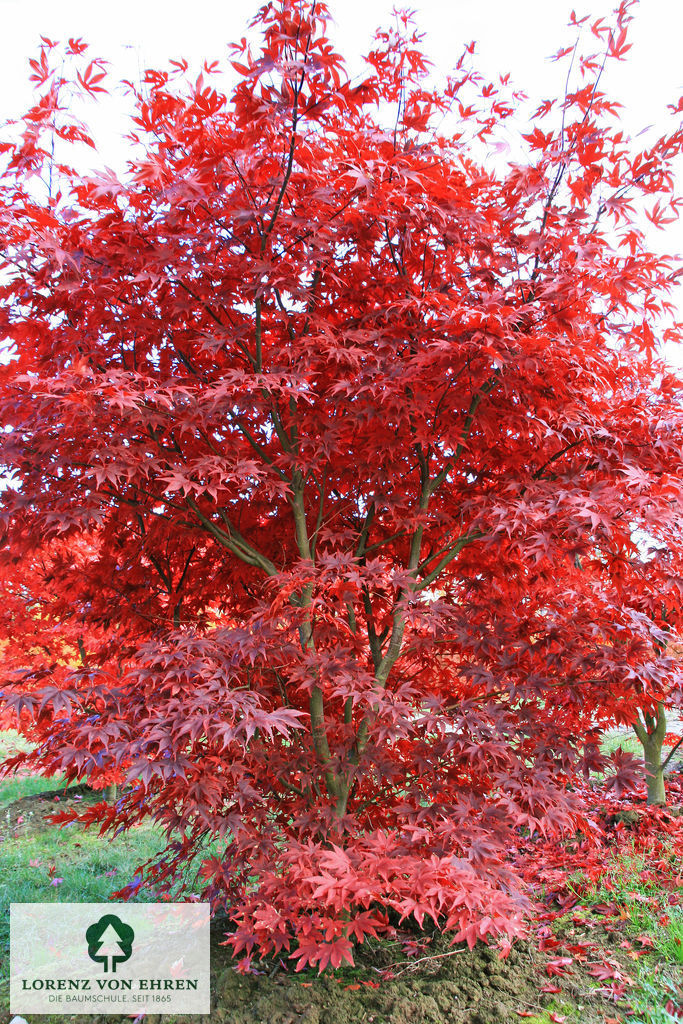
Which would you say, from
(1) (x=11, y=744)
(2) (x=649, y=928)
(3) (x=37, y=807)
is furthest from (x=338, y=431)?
(1) (x=11, y=744)

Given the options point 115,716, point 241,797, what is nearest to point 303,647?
point 241,797

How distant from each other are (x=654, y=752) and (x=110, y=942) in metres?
4.32

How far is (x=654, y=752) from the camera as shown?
559cm

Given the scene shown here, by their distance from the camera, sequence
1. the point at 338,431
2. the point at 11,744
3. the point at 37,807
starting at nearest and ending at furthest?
the point at 338,431 < the point at 37,807 < the point at 11,744

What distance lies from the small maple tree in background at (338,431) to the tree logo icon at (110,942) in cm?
58

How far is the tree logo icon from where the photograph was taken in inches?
131

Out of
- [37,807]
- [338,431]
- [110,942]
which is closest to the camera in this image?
[338,431]

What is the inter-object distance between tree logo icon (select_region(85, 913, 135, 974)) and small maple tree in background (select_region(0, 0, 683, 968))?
0.58 metres

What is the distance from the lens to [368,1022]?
109 inches

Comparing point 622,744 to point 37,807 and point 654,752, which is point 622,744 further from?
point 37,807

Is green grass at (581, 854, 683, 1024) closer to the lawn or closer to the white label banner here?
the lawn

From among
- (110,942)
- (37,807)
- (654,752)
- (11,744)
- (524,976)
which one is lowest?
(524,976)

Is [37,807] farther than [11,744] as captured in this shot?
No

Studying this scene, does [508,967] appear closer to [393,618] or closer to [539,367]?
[393,618]
